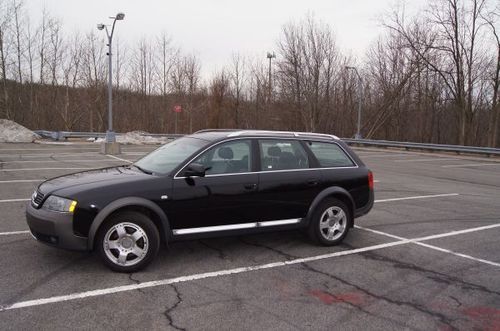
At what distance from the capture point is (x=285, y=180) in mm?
5590

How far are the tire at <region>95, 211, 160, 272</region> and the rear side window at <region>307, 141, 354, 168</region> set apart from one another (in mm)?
2555

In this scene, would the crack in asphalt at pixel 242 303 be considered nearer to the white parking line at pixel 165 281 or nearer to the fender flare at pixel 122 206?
the white parking line at pixel 165 281

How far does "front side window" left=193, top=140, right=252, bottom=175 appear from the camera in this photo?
522cm

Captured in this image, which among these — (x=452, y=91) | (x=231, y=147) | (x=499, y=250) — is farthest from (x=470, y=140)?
(x=231, y=147)

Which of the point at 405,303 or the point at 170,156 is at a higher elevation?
the point at 170,156

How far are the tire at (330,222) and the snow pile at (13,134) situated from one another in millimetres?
26905

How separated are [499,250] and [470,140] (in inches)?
1263

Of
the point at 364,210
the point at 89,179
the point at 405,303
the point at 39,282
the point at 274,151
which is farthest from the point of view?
the point at 364,210

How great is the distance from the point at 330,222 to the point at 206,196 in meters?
1.92

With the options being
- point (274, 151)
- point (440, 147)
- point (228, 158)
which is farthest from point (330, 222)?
point (440, 147)

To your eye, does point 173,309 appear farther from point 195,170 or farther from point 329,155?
point 329,155

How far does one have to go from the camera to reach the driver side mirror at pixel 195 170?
484cm

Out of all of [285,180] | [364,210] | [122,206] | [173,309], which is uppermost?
[285,180]

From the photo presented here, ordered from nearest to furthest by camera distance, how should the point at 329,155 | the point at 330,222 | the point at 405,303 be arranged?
1. the point at 405,303
2. the point at 330,222
3. the point at 329,155
